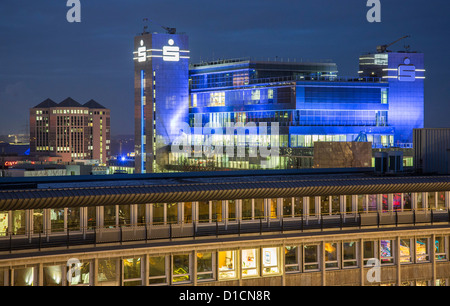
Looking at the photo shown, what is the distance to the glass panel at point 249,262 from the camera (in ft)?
122

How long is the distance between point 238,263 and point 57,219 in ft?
31.4

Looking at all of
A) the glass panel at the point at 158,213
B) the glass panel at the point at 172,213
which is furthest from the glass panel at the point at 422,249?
the glass panel at the point at 158,213

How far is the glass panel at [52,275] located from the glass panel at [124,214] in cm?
434

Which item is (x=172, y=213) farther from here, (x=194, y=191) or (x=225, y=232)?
(x=225, y=232)

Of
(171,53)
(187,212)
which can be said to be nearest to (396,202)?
(187,212)

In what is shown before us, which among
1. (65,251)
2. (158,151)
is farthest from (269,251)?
(158,151)

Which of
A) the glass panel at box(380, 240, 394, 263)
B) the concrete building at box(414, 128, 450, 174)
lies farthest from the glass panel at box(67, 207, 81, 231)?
the concrete building at box(414, 128, 450, 174)

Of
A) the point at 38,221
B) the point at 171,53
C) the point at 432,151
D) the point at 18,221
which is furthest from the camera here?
the point at 171,53

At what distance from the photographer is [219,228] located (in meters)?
37.2

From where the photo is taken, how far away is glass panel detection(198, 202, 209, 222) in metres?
37.5

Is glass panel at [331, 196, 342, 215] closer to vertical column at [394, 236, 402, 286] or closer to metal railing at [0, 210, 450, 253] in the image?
metal railing at [0, 210, 450, 253]

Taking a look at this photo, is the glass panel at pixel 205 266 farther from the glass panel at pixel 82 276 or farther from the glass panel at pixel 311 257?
the glass panel at pixel 82 276

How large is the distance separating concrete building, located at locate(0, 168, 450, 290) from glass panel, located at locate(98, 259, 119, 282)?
5cm
